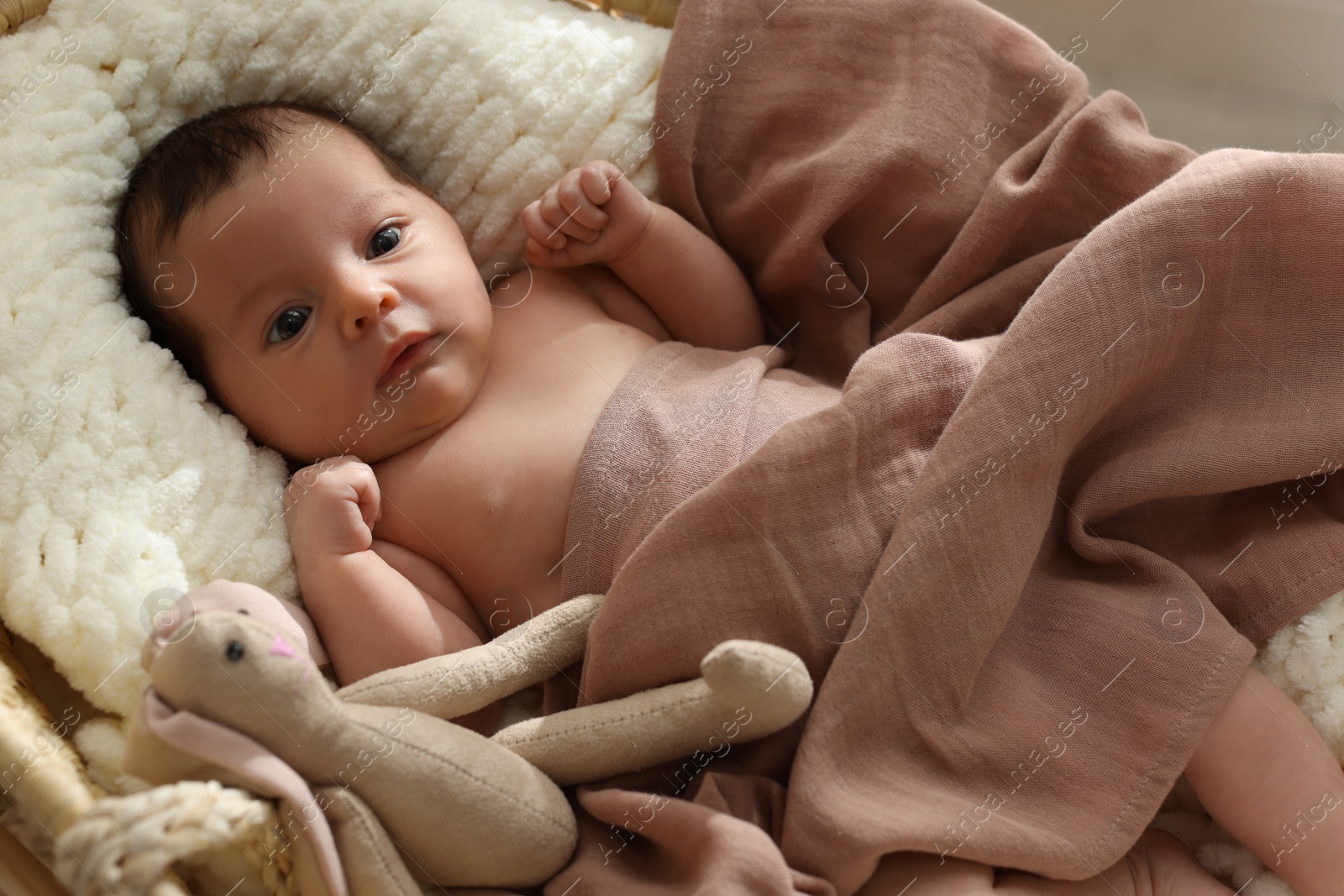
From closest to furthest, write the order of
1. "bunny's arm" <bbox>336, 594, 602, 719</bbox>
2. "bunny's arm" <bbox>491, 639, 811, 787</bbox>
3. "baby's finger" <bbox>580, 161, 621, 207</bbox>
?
"bunny's arm" <bbox>491, 639, 811, 787</bbox>
"bunny's arm" <bbox>336, 594, 602, 719</bbox>
"baby's finger" <bbox>580, 161, 621, 207</bbox>

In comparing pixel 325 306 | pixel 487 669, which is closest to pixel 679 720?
pixel 487 669

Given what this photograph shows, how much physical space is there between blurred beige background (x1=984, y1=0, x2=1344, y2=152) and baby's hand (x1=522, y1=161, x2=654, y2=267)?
89cm

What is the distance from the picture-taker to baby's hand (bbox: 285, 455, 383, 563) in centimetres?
→ 108

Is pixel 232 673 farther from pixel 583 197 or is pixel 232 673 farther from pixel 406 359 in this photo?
pixel 583 197

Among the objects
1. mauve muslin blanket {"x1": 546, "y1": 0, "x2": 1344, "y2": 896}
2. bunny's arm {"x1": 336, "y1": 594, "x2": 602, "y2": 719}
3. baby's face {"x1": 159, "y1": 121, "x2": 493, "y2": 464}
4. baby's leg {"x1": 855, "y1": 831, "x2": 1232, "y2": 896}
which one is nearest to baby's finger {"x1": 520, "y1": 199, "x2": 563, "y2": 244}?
baby's face {"x1": 159, "y1": 121, "x2": 493, "y2": 464}

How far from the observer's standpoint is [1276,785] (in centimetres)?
91

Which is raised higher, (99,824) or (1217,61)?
(1217,61)

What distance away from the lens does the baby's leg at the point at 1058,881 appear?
0.87 meters

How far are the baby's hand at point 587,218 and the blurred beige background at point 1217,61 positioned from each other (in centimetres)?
89

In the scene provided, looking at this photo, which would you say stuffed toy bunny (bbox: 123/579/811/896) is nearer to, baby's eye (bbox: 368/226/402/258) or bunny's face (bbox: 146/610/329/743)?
bunny's face (bbox: 146/610/329/743)

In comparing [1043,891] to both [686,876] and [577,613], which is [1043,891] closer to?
→ [686,876]

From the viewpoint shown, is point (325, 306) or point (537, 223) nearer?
point (325, 306)

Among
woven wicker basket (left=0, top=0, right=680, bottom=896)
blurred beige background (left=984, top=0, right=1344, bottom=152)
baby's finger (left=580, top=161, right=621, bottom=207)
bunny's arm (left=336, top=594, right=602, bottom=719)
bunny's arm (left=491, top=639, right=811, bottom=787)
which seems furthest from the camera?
blurred beige background (left=984, top=0, right=1344, bottom=152)

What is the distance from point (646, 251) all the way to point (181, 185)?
1.74 feet
